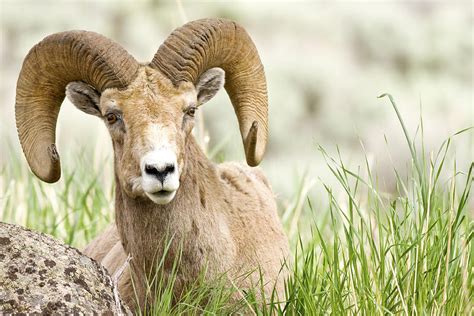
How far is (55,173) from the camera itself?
7184 mm

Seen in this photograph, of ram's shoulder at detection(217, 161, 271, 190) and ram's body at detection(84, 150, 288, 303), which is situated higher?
ram's shoulder at detection(217, 161, 271, 190)

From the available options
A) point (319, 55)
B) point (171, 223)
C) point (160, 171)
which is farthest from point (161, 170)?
point (319, 55)

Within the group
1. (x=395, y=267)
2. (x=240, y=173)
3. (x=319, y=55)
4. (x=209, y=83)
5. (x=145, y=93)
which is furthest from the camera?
(x=319, y=55)

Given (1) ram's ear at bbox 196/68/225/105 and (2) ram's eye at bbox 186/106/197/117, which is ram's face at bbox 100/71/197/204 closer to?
(2) ram's eye at bbox 186/106/197/117

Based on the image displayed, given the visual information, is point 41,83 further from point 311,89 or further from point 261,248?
point 311,89

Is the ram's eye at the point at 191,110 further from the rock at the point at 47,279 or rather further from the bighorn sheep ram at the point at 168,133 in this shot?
the rock at the point at 47,279

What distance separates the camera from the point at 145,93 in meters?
6.81

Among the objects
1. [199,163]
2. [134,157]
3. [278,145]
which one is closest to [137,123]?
[134,157]

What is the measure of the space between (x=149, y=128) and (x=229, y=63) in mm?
1224

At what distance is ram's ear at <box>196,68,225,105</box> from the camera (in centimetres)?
740

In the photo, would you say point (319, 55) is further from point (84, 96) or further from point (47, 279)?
point (47, 279)

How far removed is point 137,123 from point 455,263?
1.97 metres

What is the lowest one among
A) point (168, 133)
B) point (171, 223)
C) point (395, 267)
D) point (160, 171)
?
point (395, 267)

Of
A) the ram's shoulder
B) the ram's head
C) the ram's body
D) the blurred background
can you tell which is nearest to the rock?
the ram's head
